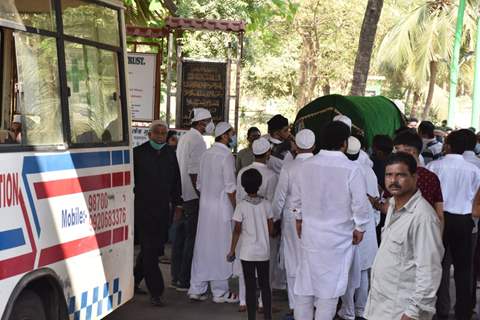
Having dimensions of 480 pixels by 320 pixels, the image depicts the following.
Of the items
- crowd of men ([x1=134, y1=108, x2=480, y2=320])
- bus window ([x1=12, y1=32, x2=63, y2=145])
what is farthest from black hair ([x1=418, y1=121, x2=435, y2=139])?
bus window ([x1=12, y1=32, x2=63, y2=145])

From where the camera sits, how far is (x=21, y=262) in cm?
567

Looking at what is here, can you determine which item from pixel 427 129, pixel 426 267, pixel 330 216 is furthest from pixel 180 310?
pixel 426 267

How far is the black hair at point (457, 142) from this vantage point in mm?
8406

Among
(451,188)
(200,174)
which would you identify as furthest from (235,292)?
(451,188)

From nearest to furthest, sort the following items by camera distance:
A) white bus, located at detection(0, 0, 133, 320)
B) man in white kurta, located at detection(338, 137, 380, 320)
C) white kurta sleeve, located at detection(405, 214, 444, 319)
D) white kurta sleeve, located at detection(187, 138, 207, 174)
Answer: white kurta sleeve, located at detection(405, 214, 444, 319) < white bus, located at detection(0, 0, 133, 320) < man in white kurta, located at detection(338, 137, 380, 320) < white kurta sleeve, located at detection(187, 138, 207, 174)

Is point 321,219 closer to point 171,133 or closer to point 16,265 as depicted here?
point 16,265

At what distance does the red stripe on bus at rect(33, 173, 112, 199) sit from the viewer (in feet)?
19.7

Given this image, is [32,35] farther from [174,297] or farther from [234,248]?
[174,297]

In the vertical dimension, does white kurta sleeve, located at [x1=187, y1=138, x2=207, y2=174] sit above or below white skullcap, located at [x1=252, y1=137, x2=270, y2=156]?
below

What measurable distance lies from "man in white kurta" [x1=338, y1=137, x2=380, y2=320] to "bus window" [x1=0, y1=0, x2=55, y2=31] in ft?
10.8

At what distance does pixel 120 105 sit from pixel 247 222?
1.67 meters

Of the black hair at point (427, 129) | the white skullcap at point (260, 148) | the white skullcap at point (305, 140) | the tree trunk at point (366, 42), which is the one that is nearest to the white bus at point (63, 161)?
the white skullcap at point (260, 148)

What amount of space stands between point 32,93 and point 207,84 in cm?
891

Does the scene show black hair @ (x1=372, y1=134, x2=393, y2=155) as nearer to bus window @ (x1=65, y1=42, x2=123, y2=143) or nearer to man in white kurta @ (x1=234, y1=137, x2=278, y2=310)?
man in white kurta @ (x1=234, y1=137, x2=278, y2=310)
